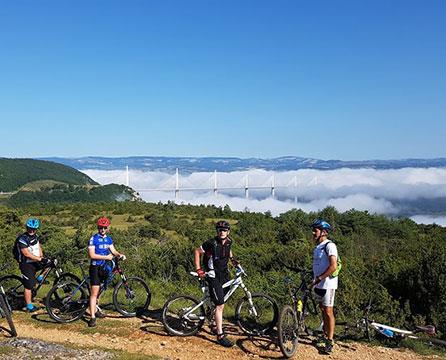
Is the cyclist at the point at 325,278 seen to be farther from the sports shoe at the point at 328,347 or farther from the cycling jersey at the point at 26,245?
the cycling jersey at the point at 26,245

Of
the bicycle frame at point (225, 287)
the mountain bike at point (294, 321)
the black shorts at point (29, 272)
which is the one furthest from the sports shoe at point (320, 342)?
the black shorts at point (29, 272)

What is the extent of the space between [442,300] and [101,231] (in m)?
7.09

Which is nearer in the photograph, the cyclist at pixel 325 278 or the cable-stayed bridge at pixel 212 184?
the cyclist at pixel 325 278

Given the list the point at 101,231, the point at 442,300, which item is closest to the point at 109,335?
the point at 101,231

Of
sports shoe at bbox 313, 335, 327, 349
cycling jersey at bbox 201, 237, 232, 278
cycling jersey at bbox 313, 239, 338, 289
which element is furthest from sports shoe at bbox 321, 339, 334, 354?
cycling jersey at bbox 201, 237, 232, 278

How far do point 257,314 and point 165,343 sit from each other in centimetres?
149

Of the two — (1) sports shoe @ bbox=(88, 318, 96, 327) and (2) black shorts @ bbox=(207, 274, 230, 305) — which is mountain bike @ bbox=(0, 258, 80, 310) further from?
(2) black shorts @ bbox=(207, 274, 230, 305)

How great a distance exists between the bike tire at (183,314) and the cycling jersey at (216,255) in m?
0.73

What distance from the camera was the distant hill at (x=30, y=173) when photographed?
472 ft

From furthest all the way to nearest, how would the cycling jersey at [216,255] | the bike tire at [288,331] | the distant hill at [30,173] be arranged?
the distant hill at [30,173] < the cycling jersey at [216,255] < the bike tire at [288,331]

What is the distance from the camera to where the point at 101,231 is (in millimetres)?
7758

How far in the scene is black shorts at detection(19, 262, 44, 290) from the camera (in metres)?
8.32

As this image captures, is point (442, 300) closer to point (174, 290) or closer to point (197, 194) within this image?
point (174, 290)

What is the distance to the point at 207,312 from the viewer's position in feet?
24.4
